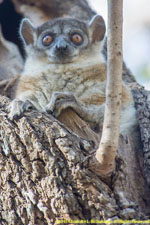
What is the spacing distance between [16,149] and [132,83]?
146 inches

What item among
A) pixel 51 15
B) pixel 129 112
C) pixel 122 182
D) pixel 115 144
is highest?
pixel 51 15

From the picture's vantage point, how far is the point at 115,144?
2629 millimetres

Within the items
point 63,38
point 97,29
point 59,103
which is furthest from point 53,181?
point 97,29

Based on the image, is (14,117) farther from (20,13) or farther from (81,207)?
(20,13)

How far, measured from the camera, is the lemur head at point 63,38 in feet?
18.4

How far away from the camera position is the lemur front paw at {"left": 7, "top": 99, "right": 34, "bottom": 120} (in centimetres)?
339

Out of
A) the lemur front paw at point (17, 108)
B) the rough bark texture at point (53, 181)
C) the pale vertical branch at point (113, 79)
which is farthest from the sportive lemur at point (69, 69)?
the pale vertical branch at point (113, 79)

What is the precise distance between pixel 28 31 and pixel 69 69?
1279 millimetres

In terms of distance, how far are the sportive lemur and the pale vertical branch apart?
4.98 feet

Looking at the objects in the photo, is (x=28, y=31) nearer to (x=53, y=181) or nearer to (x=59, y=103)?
(x=59, y=103)

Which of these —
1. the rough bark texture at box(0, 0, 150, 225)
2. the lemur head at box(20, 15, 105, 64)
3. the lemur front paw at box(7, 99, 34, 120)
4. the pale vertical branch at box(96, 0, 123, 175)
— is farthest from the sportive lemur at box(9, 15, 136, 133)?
the pale vertical branch at box(96, 0, 123, 175)

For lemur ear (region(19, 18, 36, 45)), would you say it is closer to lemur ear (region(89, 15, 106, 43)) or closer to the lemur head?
the lemur head

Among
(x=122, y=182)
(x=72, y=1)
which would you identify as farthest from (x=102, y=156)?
(x=72, y=1)

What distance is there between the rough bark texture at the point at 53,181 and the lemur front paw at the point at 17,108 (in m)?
0.06
